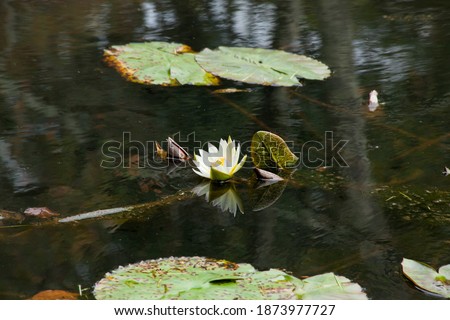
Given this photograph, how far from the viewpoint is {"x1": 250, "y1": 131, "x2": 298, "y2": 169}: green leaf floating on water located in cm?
178

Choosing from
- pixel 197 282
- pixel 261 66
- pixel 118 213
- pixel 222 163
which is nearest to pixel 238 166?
pixel 222 163

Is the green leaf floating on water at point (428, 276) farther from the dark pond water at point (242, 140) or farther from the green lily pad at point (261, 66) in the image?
the green lily pad at point (261, 66)

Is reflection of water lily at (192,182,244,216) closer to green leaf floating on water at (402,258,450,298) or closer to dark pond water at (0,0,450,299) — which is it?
dark pond water at (0,0,450,299)

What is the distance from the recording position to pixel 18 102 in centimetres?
231

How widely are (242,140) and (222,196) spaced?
315mm

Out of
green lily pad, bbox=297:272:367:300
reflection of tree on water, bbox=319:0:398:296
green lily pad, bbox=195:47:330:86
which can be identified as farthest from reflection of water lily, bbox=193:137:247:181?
green lily pad, bbox=195:47:330:86

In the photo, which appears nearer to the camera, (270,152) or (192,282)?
(192,282)

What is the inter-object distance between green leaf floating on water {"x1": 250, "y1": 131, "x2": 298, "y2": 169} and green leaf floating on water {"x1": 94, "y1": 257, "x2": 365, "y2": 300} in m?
0.48

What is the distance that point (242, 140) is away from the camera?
196 centimetres

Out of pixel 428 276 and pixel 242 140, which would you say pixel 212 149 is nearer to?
pixel 242 140

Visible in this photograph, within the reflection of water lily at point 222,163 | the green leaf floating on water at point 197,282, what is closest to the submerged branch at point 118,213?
the reflection of water lily at point 222,163

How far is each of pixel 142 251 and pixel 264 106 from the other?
34.6 inches

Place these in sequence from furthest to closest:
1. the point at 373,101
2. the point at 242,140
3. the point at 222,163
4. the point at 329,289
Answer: the point at 373,101 < the point at 242,140 < the point at 222,163 < the point at 329,289

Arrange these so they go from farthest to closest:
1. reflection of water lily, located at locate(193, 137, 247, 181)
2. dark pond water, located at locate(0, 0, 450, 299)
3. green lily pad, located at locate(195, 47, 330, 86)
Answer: green lily pad, located at locate(195, 47, 330, 86) < reflection of water lily, located at locate(193, 137, 247, 181) < dark pond water, located at locate(0, 0, 450, 299)
